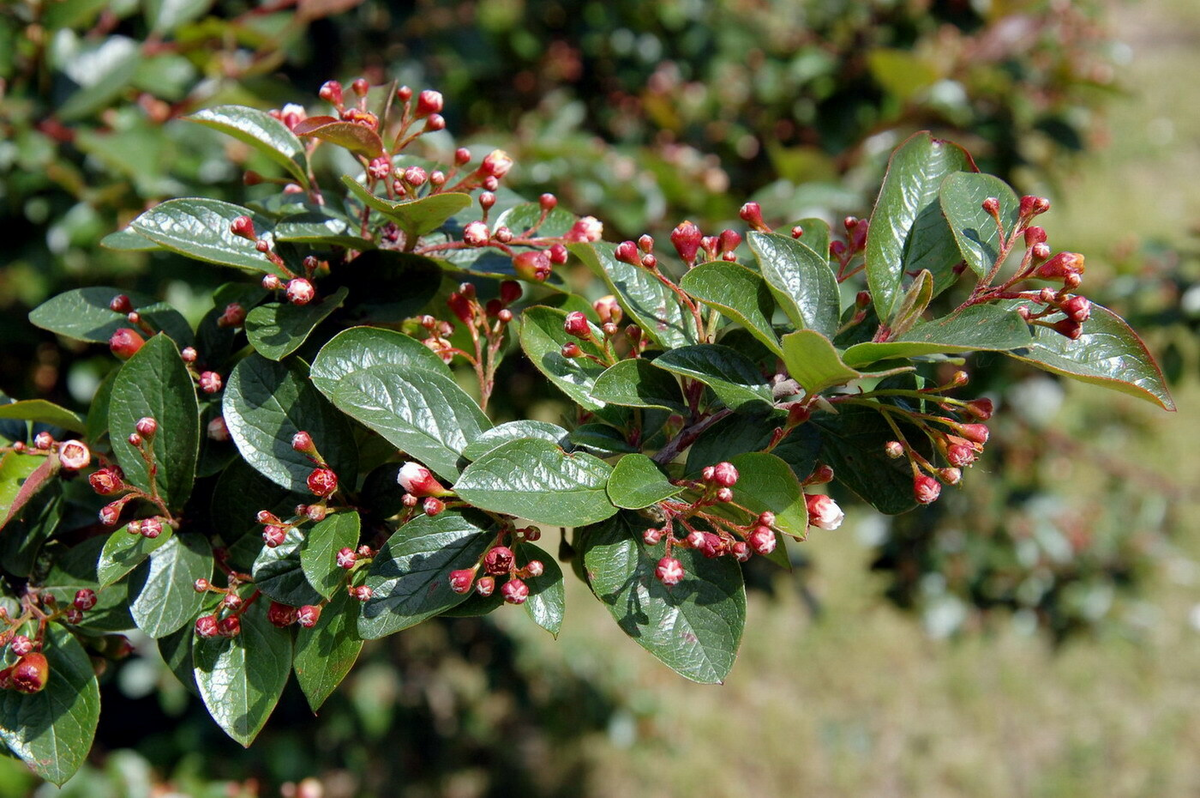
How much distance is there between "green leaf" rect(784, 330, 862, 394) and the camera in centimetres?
71

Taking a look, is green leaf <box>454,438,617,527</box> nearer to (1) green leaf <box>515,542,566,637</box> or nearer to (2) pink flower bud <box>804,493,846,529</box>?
(1) green leaf <box>515,542,566,637</box>

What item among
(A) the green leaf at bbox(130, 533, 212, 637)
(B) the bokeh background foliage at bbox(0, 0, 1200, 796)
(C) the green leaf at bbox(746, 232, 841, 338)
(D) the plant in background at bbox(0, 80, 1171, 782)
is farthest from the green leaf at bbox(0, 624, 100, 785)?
(B) the bokeh background foliage at bbox(0, 0, 1200, 796)

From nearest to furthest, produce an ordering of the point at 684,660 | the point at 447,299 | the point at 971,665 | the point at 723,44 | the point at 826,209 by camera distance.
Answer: the point at 684,660 < the point at 447,299 < the point at 826,209 < the point at 723,44 < the point at 971,665

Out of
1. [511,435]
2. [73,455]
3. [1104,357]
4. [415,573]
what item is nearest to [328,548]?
[415,573]

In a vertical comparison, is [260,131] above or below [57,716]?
above

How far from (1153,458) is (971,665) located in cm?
157

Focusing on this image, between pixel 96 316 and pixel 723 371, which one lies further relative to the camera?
pixel 96 316

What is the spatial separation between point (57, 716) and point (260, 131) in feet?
1.94

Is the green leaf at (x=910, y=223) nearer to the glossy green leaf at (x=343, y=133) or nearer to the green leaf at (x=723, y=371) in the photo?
the green leaf at (x=723, y=371)

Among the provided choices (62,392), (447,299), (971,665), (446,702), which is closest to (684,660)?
(447,299)

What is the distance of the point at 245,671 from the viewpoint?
34.4 inches

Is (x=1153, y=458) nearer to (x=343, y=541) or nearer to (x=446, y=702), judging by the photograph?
(x=446, y=702)

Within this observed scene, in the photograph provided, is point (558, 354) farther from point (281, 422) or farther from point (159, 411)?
point (159, 411)

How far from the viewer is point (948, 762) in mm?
3314
